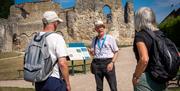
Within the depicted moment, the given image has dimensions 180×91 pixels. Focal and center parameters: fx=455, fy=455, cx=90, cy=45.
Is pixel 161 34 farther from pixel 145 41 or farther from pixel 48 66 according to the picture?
pixel 48 66

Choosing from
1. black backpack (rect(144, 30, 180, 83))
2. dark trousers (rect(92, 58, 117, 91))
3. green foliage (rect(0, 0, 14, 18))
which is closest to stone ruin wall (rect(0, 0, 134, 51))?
green foliage (rect(0, 0, 14, 18))

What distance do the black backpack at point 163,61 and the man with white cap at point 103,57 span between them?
3.38 meters

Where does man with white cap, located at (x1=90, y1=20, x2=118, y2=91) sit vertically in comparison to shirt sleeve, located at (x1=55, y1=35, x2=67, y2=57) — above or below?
below

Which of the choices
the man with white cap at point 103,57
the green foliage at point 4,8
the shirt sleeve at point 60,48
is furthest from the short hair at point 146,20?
the green foliage at point 4,8

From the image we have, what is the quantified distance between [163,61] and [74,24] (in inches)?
1581

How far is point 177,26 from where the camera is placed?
31297 millimetres

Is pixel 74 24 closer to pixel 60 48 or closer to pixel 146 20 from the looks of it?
pixel 60 48

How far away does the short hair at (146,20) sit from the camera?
640 cm

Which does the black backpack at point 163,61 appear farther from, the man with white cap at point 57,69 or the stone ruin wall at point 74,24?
the stone ruin wall at point 74,24

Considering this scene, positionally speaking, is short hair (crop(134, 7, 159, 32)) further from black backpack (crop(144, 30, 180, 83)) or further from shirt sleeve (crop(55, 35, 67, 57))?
shirt sleeve (crop(55, 35, 67, 57))

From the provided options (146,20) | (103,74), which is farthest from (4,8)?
(146,20)

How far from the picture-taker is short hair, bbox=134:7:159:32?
6.40m

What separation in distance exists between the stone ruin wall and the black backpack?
38.5m

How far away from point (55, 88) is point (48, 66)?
355mm
